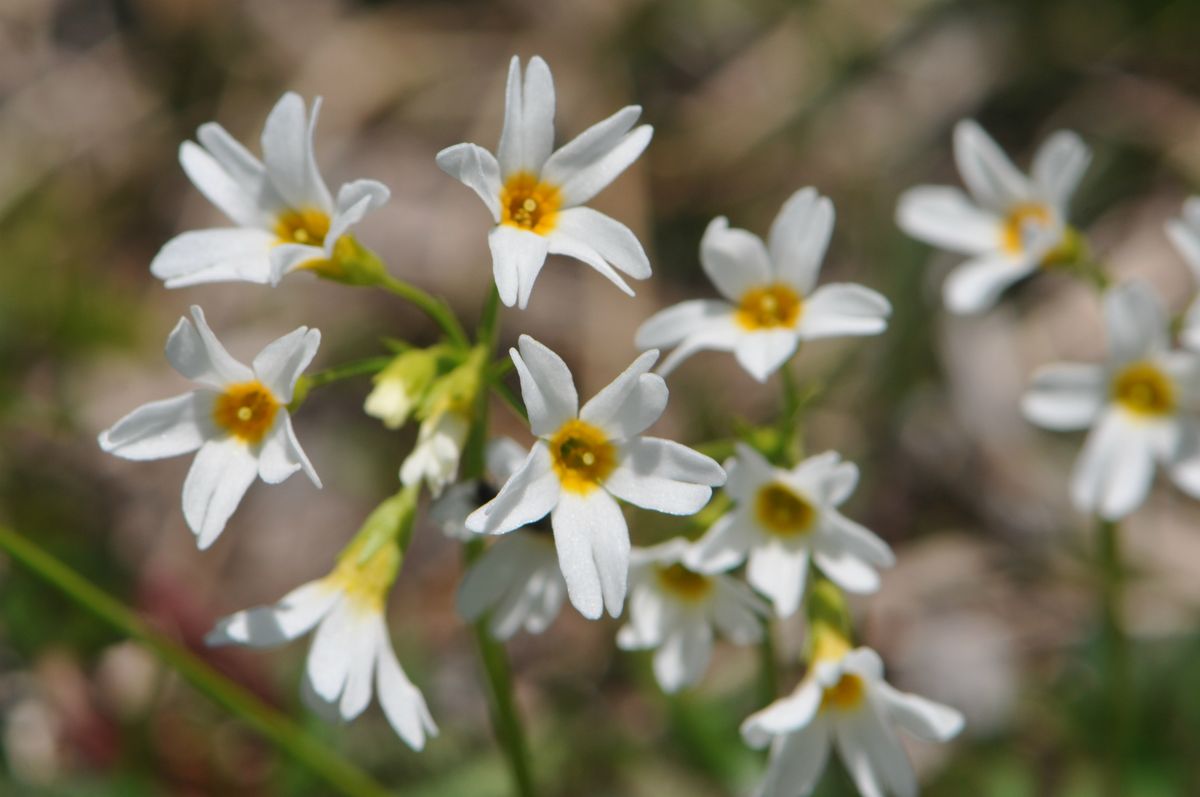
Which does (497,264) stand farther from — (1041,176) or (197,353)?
(1041,176)

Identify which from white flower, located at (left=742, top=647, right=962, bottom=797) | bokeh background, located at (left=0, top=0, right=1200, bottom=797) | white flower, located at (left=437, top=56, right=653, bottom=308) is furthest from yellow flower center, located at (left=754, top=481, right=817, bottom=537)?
bokeh background, located at (left=0, top=0, right=1200, bottom=797)

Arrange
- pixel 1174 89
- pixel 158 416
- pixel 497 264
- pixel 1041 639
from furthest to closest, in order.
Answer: pixel 1174 89
pixel 1041 639
pixel 158 416
pixel 497 264

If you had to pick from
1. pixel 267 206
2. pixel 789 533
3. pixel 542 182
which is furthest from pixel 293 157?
pixel 789 533

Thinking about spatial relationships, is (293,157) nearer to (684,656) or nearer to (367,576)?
(367,576)

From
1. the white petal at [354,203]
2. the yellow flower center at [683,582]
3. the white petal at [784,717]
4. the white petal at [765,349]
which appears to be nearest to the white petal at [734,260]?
the white petal at [765,349]

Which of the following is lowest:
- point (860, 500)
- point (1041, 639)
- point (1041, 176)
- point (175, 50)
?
point (1041, 639)

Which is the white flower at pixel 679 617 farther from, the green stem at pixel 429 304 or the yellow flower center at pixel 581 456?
the green stem at pixel 429 304

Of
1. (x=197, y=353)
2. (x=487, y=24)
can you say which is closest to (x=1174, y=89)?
(x=487, y=24)
